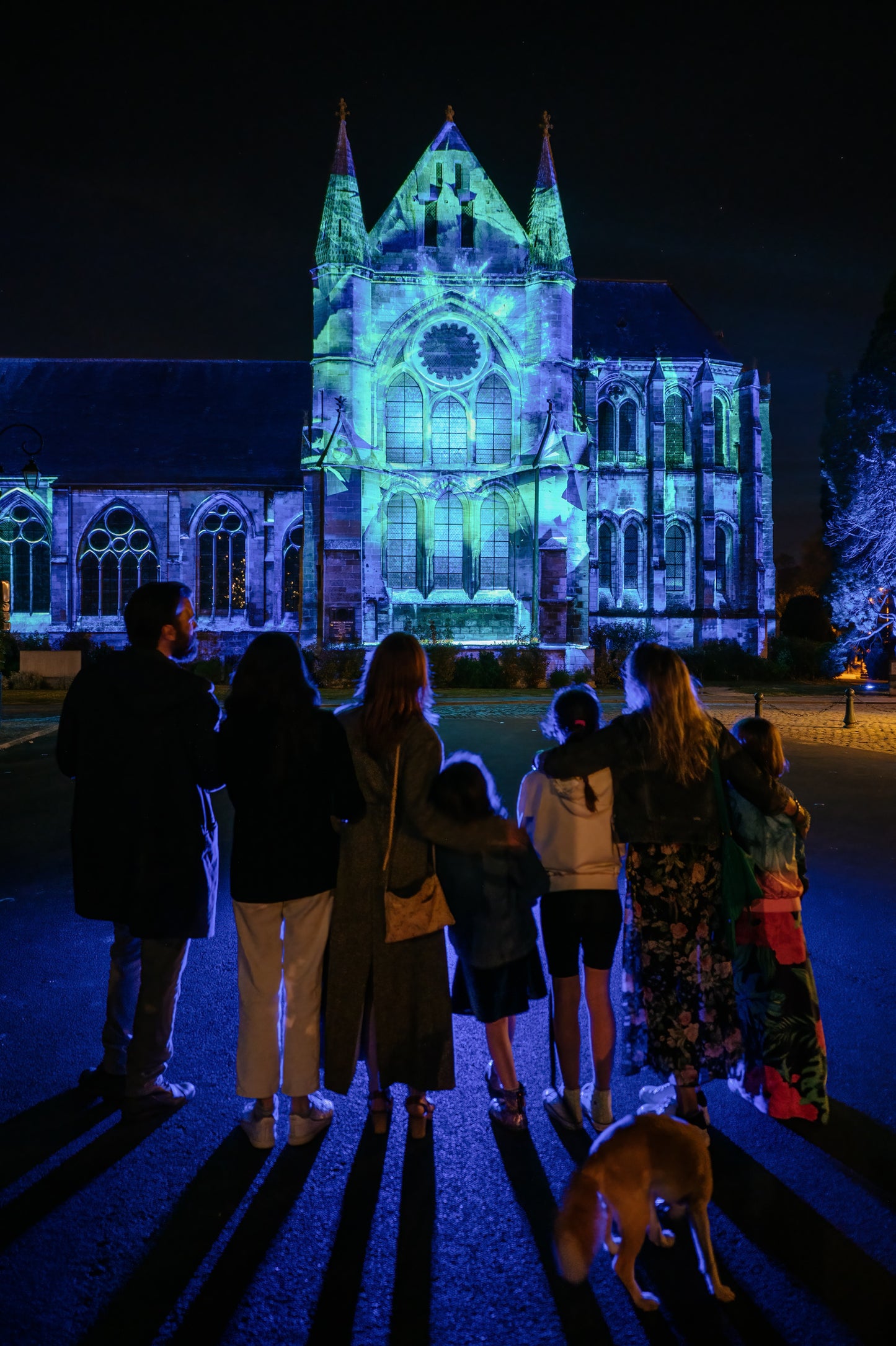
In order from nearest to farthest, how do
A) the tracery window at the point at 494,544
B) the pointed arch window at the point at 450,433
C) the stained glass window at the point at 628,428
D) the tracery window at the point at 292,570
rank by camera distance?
1. the pointed arch window at the point at 450,433
2. the tracery window at the point at 494,544
3. the tracery window at the point at 292,570
4. the stained glass window at the point at 628,428

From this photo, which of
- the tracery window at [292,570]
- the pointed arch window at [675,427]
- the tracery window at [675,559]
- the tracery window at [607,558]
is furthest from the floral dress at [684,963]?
the pointed arch window at [675,427]

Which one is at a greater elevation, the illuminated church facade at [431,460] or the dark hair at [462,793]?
the illuminated church facade at [431,460]

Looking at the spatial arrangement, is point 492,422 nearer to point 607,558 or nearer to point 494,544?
point 494,544

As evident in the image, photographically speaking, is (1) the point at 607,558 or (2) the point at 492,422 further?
(1) the point at 607,558

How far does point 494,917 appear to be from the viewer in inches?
134

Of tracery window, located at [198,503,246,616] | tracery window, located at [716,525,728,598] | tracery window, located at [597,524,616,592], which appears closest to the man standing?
tracery window, located at [198,503,246,616]

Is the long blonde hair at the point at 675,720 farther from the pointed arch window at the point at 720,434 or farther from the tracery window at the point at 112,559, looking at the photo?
the pointed arch window at the point at 720,434

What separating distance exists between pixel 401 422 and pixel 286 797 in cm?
2647

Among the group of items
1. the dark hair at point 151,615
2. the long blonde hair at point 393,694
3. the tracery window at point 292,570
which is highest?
the tracery window at point 292,570

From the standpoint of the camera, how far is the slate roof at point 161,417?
33156 mm

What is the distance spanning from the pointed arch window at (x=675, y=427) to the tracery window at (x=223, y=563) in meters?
16.8

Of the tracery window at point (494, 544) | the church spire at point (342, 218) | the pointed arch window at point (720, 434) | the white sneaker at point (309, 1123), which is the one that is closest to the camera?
the white sneaker at point (309, 1123)

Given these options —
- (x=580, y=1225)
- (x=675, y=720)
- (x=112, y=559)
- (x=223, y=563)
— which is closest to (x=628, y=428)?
(x=223, y=563)

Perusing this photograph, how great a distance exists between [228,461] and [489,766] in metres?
25.8
